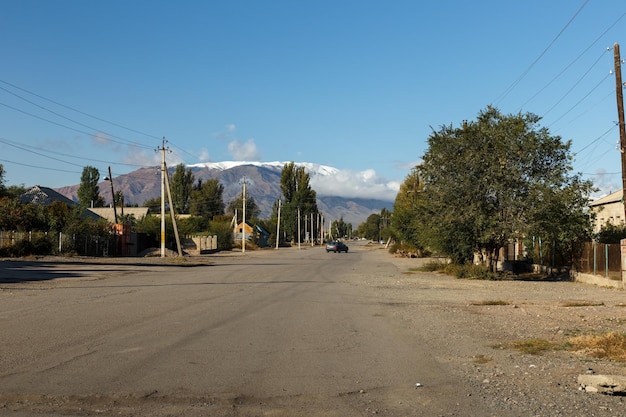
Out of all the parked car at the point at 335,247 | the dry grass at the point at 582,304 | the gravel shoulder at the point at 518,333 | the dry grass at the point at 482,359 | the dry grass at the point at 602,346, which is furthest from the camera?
the parked car at the point at 335,247

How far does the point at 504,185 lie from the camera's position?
2958 centimetres

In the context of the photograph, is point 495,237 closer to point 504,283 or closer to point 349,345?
point 504,283

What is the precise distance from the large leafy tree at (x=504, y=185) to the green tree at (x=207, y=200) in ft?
383

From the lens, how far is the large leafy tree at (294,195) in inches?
5413

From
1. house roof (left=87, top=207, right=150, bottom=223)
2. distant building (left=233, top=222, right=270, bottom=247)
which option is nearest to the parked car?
distant building (left=233, top=222, right=270, bottom=247)

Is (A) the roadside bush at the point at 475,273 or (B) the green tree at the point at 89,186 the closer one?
(A) the roadside bush at the point at 475,273

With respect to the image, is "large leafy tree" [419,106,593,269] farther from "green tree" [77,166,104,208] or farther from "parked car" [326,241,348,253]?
"green tree" [77,166,104,208]

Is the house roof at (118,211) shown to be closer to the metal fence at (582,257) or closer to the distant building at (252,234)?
the distant building at (252,234)

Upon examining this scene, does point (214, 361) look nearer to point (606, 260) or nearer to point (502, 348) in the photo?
point (502, 348)

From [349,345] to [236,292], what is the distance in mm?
11281

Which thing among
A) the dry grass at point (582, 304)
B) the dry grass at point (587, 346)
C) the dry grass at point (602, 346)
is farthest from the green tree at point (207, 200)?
the dry grass at point (602, 346)

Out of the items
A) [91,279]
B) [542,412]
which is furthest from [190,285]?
[542,412]

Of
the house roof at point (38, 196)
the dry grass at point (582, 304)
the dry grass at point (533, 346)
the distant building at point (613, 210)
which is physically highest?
the house roof at point (38, 196)

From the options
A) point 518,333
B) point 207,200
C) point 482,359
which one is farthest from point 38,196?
point 482,359
